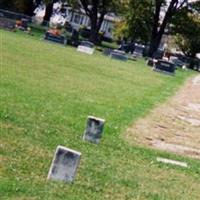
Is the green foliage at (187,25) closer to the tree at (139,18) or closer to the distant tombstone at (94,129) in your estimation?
the tree at (139,18)

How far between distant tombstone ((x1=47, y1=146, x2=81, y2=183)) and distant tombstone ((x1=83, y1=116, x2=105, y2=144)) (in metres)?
2.66

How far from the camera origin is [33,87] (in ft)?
53.4

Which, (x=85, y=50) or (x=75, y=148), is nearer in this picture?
(x=75, y=148)

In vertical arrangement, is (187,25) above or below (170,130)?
above

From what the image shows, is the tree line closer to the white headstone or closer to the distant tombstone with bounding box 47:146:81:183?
the white headstone

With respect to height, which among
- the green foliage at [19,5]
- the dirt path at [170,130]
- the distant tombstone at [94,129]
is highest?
the distant tombstone at [94,129]

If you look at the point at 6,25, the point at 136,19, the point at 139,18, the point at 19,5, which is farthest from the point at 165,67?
the point at 19,5

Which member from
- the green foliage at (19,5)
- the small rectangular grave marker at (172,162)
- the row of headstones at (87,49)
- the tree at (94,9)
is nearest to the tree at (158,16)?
the tree at (94,9)

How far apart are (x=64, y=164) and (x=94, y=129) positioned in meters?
2.81

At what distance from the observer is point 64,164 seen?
7.76 m

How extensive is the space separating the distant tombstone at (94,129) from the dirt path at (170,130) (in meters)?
1.48

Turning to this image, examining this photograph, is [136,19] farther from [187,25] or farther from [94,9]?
[94,9]

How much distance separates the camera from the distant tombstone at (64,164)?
7688mm

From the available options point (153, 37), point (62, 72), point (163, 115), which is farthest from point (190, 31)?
point (163, 115)
